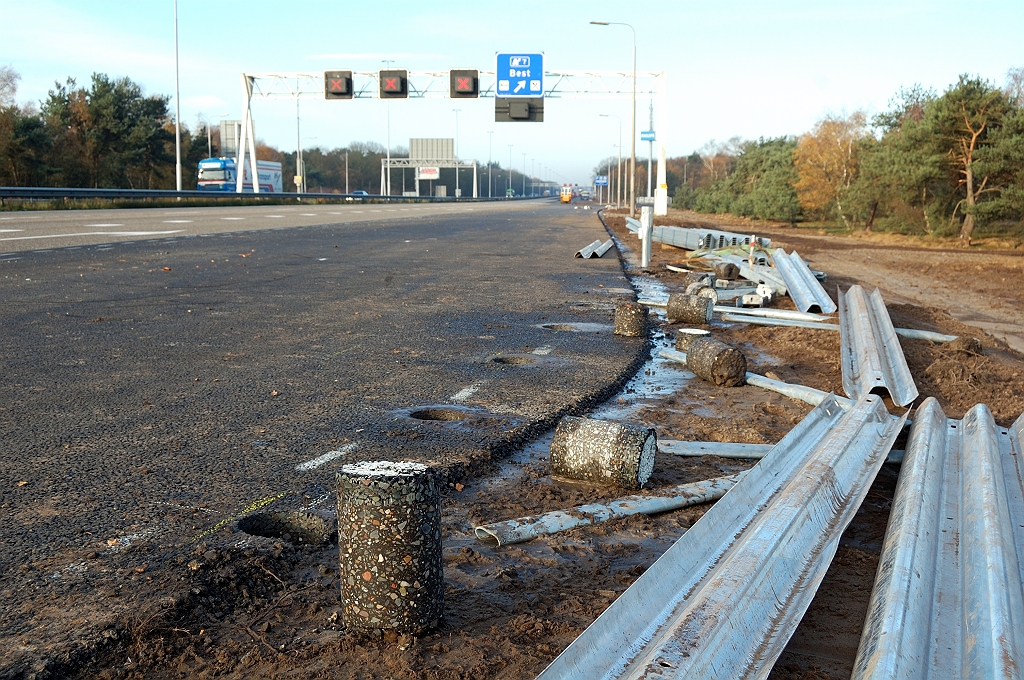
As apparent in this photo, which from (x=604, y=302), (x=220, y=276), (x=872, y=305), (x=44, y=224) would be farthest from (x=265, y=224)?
(x=872, y=305)

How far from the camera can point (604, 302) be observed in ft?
34.5

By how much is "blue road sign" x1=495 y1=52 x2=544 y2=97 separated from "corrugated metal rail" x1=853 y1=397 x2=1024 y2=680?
42637 mm

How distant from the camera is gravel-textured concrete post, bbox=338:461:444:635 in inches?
96.7

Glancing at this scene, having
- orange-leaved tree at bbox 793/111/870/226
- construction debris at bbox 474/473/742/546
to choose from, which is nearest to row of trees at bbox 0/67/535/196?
orange-leaved tree at bbox 793/111/870/226

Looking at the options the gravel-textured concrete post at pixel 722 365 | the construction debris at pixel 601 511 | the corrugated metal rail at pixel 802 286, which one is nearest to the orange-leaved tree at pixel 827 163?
the corrugated metal rail at pixel 802 286

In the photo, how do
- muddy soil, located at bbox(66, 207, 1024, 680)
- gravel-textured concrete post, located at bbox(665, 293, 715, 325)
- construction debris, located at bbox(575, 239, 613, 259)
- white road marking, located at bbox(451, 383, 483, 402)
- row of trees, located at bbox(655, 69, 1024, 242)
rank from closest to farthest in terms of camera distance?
1. muddy soil, located at bbox(66, 207, 1024, 680)
2. white road marking, located at bbox(451, 383, 483, 402)
3. gravel-textured concrete post, located at bbox(665, 293, 715, 325)
4. construction debris, located at bbox(575, 239, 613, 259)
5. row of trees, located at bbox(655, 69, 1024, 242)

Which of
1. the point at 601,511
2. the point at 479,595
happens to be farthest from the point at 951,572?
the point at 479,595

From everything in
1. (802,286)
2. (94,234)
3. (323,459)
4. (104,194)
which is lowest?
(323,459)

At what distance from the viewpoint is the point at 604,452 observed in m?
3.87

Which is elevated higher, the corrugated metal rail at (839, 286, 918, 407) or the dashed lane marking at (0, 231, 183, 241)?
the dashed lane marking at (0, 231, 183, 241)

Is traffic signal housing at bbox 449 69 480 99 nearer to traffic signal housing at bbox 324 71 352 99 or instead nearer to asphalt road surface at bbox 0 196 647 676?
traffic signal housing at bbox 324 71 352 99

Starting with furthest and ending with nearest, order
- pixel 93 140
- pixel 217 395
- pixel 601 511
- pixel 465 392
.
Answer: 1. pixel 93 140
2. pixel 465 392
3. pixel 217 395
4. pixel 601 511

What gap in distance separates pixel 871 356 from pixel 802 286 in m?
4.50

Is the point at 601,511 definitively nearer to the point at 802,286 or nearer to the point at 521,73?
the point at 802,286
